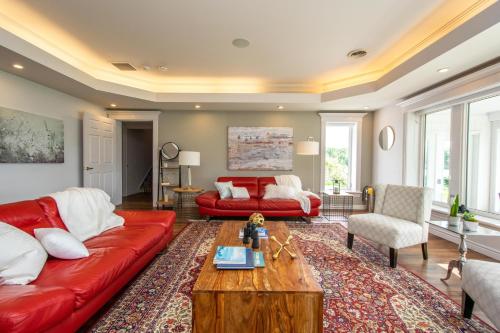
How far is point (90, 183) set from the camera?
4746mm

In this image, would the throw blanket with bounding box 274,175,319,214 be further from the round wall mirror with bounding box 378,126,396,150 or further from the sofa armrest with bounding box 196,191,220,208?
the round wall mirror with bounding box 378,126,396,150

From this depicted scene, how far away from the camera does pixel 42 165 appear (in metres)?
3.88

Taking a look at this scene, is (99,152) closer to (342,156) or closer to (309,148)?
(309,148)

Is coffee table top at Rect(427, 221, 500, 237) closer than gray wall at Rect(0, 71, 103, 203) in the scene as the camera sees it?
Yes

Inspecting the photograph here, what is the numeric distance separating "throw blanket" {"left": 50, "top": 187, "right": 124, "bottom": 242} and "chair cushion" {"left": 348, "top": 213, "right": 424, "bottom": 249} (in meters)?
2.92

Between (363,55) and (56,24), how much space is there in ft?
13.6

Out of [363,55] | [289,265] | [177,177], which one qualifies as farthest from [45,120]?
[363,55]

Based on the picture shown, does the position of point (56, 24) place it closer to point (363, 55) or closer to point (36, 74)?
point (36, 74)

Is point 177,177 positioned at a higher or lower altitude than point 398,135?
lower

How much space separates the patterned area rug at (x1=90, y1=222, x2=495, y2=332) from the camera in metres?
1.69

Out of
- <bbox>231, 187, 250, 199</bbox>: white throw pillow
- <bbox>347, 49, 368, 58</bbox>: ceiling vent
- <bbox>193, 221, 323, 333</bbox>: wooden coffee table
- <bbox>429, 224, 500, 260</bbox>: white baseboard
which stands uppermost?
<bbox>347, 49, 368, 58</bbox>: ceiling vent

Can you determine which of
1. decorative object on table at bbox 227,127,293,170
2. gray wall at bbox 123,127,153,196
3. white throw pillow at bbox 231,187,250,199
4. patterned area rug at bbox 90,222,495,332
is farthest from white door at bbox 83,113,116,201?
patterned area rug at bbox 90,222,495,332

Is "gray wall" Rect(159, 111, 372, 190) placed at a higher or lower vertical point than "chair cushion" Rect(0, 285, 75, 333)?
higher

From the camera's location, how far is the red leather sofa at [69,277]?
3.76 feet
